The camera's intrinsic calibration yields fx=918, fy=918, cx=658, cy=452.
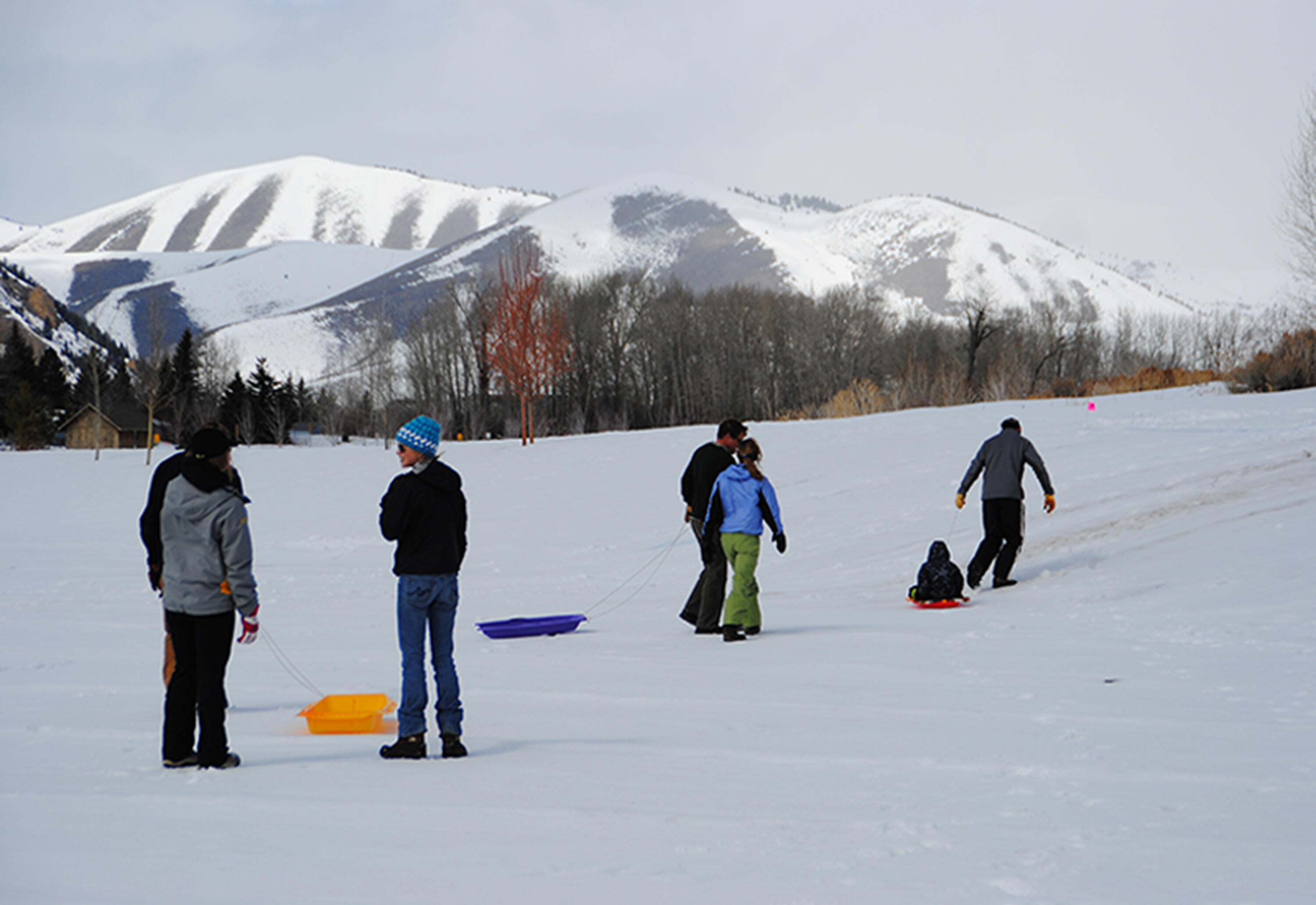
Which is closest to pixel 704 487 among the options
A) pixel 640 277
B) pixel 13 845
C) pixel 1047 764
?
pixel 1047 764

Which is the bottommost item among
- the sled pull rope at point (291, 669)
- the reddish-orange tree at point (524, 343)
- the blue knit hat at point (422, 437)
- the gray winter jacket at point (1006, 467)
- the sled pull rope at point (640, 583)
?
the sled pull rope at point (640, 583)

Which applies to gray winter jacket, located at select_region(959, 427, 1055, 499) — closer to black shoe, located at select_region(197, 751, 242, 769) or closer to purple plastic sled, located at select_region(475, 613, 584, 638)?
purple plastic sled, located at select_region(475, 613, 584, 638)

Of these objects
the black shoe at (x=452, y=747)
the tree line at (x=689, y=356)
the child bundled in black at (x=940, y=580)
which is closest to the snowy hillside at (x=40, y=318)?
the tree line at (x=689, y=356)

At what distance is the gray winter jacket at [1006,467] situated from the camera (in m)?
11.4

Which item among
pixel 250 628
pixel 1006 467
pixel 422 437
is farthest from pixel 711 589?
pixel 250 628

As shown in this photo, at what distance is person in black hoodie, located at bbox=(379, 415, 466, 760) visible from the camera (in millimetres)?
5258

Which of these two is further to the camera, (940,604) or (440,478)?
(940,604)

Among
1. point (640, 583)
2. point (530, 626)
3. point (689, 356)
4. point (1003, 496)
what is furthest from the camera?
point (689, 356)

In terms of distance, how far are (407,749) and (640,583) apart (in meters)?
9.79

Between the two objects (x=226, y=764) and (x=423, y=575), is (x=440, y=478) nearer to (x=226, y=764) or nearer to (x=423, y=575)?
(x=423, y=575)

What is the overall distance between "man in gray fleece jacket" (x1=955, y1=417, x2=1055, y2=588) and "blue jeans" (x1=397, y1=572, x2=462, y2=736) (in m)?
7.72

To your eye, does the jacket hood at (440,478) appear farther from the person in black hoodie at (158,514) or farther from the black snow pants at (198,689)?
the black snow pants at (198,689)

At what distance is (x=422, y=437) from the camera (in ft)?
17.6

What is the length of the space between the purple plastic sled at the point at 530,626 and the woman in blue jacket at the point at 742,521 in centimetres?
194
